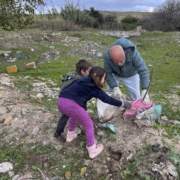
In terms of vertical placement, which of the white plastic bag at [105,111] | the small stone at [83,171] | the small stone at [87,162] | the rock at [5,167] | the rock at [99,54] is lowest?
the rock at [99,54]

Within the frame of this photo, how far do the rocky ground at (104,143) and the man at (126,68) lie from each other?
0.49 meters

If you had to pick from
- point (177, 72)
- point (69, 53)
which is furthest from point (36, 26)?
point (177, 72)

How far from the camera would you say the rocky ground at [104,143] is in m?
4.60

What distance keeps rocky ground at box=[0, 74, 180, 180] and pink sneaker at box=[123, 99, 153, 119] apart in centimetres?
10

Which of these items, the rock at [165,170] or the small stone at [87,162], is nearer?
the rock at [165,170]

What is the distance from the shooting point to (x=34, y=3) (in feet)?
35.7

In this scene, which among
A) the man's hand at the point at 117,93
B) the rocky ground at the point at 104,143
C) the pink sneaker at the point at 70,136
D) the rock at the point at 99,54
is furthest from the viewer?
the rock at the point at 99,54

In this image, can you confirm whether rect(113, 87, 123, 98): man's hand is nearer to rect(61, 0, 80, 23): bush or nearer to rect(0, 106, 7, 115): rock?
rect(0, 106, 7, 115): rock

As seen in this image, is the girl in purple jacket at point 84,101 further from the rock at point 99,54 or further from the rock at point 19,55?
the rock at point 99,54

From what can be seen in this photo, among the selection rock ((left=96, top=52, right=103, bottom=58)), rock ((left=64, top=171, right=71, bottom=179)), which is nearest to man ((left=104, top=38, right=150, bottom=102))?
rock ((left=64, top=171, right=71, bottom=179))

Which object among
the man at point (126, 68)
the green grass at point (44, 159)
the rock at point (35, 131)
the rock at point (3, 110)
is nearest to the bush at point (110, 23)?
the rock at point (3, 110)

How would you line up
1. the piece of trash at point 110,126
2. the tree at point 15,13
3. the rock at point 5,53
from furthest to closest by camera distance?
the rock at point 5,53 → the tree at point 15,13 → the piece of trash at point 110,126

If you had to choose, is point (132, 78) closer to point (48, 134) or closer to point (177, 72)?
point (48, 134)

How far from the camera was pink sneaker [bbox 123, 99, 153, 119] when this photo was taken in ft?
16.9
